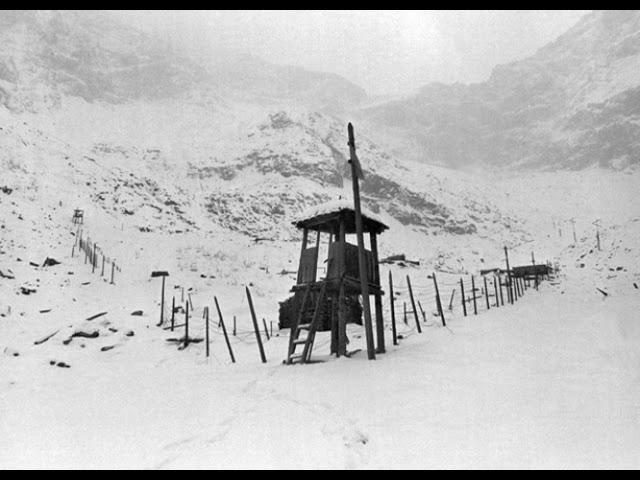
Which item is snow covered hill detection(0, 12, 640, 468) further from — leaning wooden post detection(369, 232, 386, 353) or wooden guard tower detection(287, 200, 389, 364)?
wooden guard tower detection(287, 200, 389, 364)

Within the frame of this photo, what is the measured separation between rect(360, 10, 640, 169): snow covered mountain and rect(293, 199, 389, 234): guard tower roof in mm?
112917

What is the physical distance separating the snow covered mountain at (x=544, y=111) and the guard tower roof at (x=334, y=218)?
11292 cm

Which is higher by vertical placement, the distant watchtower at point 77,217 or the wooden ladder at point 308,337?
the distant watchtower at point 77,217

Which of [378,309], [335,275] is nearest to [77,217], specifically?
[335,275]

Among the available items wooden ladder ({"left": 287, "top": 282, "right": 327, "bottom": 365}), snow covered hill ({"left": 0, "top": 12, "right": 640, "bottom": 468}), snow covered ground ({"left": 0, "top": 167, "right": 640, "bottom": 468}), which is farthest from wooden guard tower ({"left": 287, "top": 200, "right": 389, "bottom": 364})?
snow covered ground ({"left": 0, "top": 167, "right": 640, "bottom": 468})

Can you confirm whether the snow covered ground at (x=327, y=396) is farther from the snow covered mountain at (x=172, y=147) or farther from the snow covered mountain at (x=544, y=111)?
the snow covered mountain at (x=544, y=111)

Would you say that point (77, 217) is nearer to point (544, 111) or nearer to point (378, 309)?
point (378, 309)

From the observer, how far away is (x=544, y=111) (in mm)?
149000

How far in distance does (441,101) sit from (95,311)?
159 meters

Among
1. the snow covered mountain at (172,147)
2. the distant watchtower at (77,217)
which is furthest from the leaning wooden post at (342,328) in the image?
the snow covered mountain at (172,147)

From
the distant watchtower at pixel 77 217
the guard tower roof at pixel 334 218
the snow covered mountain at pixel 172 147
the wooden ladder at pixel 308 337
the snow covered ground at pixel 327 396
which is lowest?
the snow covered ground at pixel 327 396

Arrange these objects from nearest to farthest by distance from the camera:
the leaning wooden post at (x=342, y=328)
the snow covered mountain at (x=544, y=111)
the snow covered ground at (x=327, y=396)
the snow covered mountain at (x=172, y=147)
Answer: the snow covered ground at (x=327, y=396), the leaning wooden post at (x=342, y=328), the snow covered mountain at (x=172, y=147), the snow covered mountain at (x=544, y=111)

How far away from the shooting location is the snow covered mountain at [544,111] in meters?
118

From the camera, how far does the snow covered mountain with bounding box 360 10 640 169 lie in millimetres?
118062
